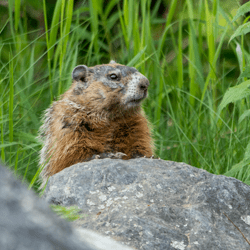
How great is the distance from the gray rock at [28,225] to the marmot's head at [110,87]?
7.57 ft

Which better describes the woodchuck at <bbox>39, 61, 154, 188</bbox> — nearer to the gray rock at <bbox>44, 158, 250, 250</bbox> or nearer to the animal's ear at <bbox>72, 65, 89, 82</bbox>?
the animal's ear at <bbox>72, 65, 89, 82</bbox>

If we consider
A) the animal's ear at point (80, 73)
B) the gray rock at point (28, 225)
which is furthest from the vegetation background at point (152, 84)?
the gray rock at point (28, 225)

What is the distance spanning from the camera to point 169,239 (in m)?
1.41

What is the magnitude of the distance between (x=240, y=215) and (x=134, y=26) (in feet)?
8.60

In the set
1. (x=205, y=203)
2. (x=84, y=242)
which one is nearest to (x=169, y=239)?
(x=205, y=203)

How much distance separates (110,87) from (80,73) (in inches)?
14.1

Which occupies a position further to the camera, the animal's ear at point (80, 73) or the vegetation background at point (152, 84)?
the animal's ear at point (80, 73)

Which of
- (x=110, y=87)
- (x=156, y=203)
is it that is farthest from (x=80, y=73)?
(x=156, y=203)

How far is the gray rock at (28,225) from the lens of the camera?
19.3 inches

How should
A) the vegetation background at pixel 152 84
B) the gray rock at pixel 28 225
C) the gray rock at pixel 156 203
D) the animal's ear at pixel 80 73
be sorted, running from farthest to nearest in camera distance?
the animal's ear at pixel 80 73 → the vegetation background at pixel 152 84 → the gray rock at pixel 156 203 → the gray rock at pixel 28 225

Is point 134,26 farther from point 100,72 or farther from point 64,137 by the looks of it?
point 64,137

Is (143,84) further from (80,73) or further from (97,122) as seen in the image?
(80,73)

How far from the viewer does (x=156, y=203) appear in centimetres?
167

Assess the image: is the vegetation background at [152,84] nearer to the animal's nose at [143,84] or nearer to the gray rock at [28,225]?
the animal's nose at [143,84]
